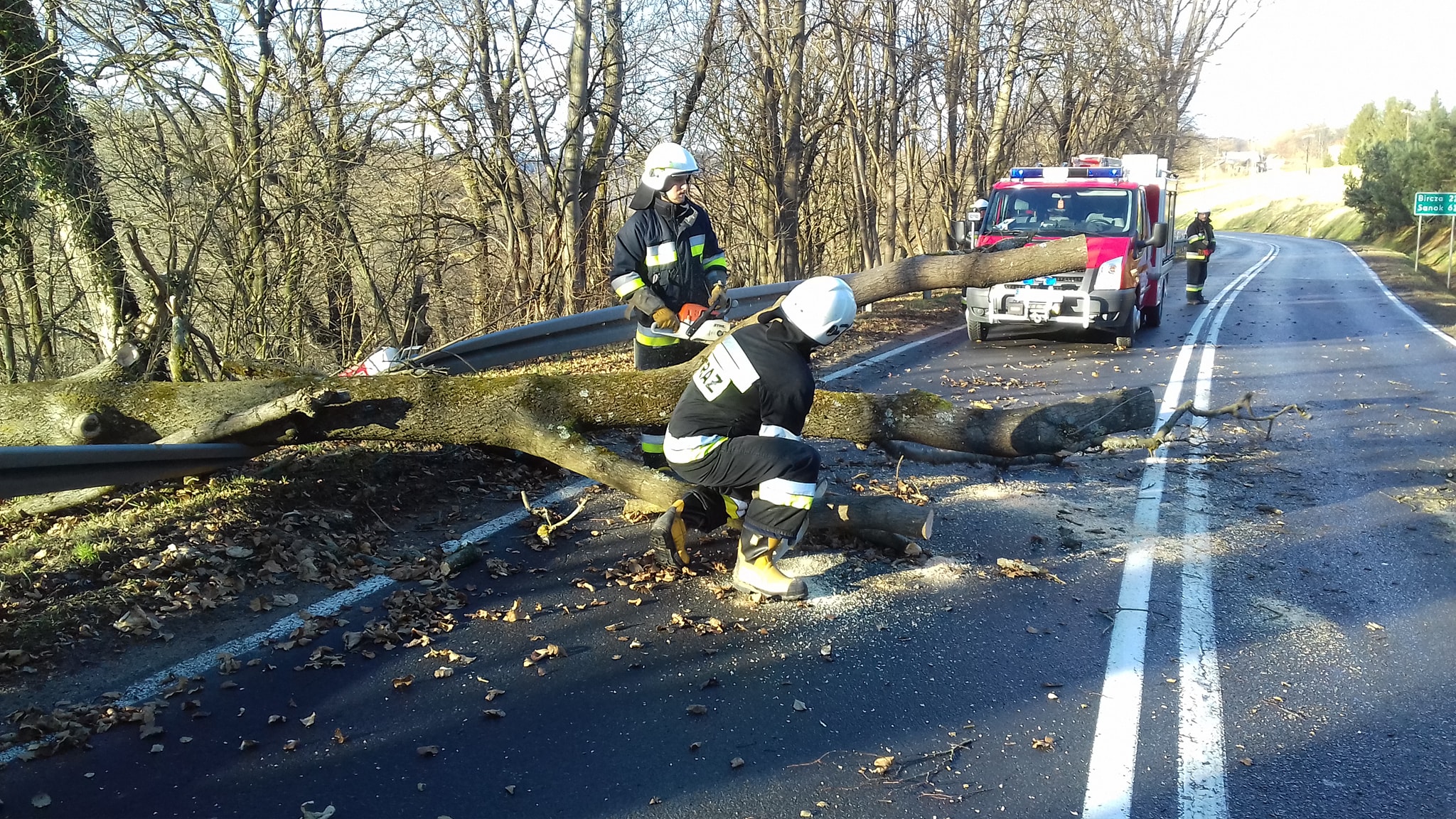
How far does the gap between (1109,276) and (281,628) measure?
463 inches

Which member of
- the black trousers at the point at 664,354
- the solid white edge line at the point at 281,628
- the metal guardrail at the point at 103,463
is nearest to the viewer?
the solid white edge line at the point at 281,628

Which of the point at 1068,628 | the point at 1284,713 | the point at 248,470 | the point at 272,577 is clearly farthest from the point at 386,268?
the point at 1284,713

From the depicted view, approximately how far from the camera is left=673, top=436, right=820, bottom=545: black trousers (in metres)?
4.70

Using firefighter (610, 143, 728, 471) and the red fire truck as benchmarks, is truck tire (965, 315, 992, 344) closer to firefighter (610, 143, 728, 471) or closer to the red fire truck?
the red fire truck

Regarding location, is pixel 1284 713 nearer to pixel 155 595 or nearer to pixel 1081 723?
pixel 1081 723

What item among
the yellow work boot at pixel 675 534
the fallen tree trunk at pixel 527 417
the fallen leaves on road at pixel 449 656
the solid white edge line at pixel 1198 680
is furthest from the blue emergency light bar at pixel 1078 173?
the fallen leaves on road at pixel 449 656

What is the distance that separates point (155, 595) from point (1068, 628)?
4.07 metres

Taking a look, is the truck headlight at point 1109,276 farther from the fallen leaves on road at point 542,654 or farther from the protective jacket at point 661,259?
the fallen leaves on road at point 542,654

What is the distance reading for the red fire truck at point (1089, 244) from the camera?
1338 cm

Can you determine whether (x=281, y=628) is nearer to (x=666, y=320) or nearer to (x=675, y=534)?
(x=675, y=534)

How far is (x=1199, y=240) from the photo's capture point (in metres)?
20.3

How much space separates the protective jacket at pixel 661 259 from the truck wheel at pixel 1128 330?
8657mm

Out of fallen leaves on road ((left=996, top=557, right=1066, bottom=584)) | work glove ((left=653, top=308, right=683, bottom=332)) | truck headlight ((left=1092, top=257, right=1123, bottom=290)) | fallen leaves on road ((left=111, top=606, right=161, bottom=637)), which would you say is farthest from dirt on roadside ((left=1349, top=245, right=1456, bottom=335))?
fallen leaves on road ((left=111, top=606, right=161, bottom=637))

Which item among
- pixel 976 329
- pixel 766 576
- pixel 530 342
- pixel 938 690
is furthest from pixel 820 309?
pixel 976 329
